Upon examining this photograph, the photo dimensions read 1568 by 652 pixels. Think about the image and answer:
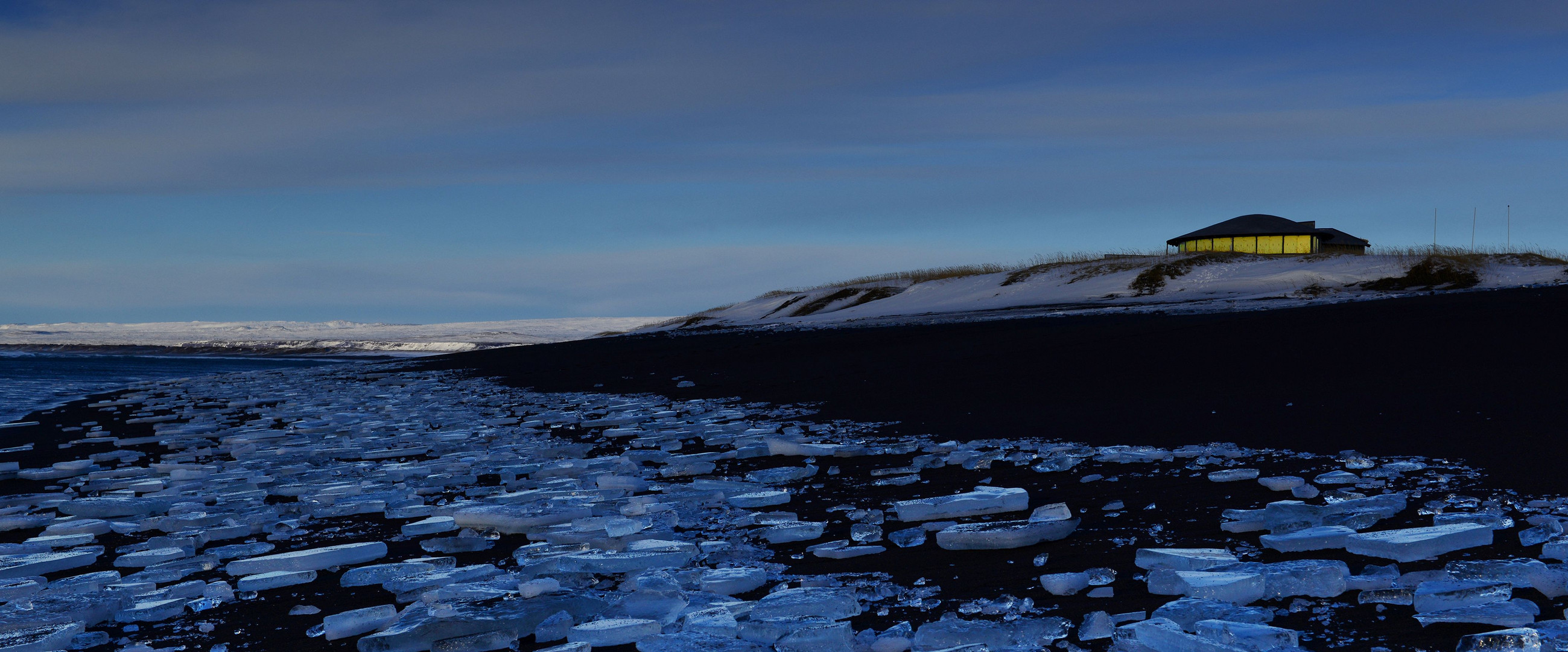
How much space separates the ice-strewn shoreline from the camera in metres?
2.18

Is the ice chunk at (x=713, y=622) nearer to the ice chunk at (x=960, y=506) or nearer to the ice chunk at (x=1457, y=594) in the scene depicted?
the ice chunk at (x=960, y=506)

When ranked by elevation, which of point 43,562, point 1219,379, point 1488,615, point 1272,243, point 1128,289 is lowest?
point 43,562

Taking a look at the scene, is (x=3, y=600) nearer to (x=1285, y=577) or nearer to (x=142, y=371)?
(x=1285, y=577)

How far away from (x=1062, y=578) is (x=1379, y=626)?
653 mm

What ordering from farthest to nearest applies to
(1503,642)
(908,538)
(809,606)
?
(908,538) → (809,606) → (1503,642)

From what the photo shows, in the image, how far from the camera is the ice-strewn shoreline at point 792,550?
7.16ft

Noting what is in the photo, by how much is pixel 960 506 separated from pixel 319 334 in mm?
48814

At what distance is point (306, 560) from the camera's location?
2.89m

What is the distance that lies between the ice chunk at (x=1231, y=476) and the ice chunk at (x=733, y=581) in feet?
6.03

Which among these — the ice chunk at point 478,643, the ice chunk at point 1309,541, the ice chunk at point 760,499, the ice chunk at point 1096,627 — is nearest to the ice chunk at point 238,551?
the ice chunk at point 478,643

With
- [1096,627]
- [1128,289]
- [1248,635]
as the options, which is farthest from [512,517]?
[1128,289]

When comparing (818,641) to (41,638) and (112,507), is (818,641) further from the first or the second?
(112,507)

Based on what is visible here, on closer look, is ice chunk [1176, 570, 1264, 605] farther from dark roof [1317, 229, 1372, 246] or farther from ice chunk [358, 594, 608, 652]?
dark roof [1317, 229, 1372, 246]

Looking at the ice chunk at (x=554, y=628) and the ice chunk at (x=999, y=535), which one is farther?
the ice chunk at (x=999, y=535)
